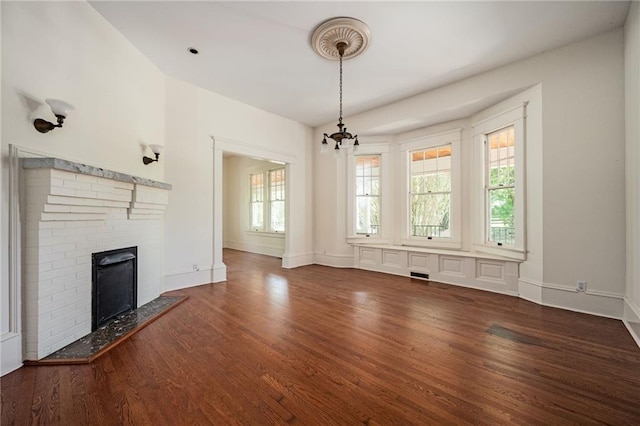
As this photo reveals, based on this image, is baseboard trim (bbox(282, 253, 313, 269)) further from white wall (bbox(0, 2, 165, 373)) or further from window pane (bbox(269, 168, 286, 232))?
white wall (bbox(0, 2, 165, 373))

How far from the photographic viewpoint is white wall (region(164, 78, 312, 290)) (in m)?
4.11

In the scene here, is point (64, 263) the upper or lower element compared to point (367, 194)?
lower

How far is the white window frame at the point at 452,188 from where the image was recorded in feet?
16.0

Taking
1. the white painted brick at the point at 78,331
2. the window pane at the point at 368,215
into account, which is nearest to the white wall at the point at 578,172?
the window pane at the point at 368,215

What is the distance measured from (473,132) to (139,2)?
499cm

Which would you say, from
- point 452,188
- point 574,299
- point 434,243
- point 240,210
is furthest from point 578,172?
point 240,210

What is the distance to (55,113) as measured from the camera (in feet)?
7.07

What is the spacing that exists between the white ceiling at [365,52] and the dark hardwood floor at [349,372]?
326cm

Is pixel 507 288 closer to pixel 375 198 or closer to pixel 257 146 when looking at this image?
pixel 375 198

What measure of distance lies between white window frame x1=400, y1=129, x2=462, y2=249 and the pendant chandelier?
2.55 meters

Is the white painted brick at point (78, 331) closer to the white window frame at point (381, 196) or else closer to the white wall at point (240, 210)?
the white window frame at point (381, 196)

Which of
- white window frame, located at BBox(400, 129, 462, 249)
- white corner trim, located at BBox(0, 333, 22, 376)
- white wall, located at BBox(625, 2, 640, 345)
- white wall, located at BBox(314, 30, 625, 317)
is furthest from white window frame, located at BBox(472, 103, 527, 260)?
white corner trim, located at BBox(0, 333, 22, 376)

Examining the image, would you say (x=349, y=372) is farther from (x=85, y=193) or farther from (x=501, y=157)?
(x=501, y=157)

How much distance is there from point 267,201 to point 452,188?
5.25 metres
